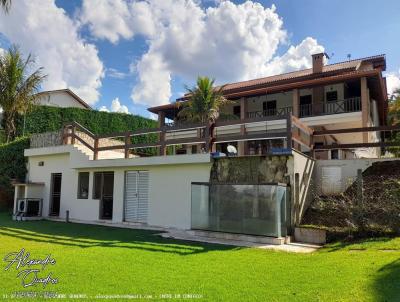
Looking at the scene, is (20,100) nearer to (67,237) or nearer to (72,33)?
(72,33)

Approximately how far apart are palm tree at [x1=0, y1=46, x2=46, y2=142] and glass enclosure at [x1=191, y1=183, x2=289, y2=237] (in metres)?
15.4

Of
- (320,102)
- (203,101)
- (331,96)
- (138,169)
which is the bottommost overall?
(138,169)

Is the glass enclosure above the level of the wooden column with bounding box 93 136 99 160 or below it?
below

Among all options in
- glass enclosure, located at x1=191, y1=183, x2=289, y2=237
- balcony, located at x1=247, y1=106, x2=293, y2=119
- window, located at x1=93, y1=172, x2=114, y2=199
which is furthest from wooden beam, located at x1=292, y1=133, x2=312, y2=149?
balcony, located at x1=247, y1=106, x2=293, y2=119

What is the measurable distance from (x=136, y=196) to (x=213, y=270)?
8.11 metres

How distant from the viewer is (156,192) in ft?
45.2

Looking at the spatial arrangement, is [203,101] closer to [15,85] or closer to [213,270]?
[15,85]

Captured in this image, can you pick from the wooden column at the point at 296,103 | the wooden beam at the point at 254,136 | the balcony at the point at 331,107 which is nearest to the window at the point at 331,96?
the balcony at the point at 331,107

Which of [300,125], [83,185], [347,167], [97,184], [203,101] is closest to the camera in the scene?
[300,125]

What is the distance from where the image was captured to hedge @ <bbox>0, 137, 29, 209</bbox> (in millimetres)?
19359

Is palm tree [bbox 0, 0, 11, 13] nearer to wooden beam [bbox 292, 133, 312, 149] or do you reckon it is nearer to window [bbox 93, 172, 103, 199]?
window [bbox 93, 172, 103, 199]
